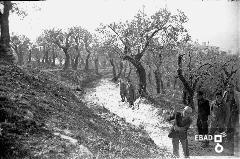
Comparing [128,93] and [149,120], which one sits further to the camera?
[128,93]

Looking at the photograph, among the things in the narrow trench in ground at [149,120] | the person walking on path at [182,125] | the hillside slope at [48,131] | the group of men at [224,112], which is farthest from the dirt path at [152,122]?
the hillside slope at [48,131]

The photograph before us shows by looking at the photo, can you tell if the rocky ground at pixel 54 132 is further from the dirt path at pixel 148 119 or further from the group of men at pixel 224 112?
the group of men at pixel 224 112

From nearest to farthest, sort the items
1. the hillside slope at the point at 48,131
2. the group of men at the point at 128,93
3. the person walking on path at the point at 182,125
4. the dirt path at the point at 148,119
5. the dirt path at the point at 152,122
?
the hillside slope at the point at 48,131 → the person walking on path at the point at 182,125 → the dirt path at the point at 152,122 → the dirt path at the point at 148,119 → the group of men at the point at 128,93

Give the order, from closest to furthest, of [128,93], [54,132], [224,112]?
[54,132], [224,112], [128,93]

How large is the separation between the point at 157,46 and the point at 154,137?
16.1 metres

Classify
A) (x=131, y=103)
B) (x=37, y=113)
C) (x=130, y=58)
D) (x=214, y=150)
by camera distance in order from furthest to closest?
(x=130, y=58) < (x=131, y=103) < (x=214, y=150) < (x=37, y=113)

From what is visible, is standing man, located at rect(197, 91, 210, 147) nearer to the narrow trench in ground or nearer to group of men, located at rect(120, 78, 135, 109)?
the narrow trench in ground

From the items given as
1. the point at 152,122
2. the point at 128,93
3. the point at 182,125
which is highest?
the point at 182,125

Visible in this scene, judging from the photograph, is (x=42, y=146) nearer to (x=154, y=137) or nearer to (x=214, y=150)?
(x=214, y=150)

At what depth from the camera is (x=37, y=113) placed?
1109cm

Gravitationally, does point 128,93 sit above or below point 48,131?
below

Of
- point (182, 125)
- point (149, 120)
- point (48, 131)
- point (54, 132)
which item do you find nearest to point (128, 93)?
point (149, 120)

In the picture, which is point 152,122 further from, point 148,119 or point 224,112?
point 224,112

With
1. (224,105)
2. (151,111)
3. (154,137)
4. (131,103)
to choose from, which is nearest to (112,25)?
(131,103)
